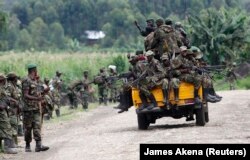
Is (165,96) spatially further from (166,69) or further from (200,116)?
(200,116)

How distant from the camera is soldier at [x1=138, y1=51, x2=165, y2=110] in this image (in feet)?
65.9

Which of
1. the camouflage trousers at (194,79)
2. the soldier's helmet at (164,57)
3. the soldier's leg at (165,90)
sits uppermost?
the soldier's helmet at (164,57)

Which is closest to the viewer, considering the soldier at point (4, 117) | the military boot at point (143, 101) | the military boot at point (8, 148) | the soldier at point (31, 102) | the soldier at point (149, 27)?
the soldier at point (31, 102)

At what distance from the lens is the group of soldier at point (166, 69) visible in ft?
65.6

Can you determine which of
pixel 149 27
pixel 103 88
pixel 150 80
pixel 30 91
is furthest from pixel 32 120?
pixel 103 88

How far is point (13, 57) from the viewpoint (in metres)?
53.3

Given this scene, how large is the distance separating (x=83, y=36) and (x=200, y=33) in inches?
2535

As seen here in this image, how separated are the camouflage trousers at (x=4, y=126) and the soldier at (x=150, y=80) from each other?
3.44m

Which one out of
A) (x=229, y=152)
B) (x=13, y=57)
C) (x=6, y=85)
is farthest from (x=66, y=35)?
(x=229, y=152)

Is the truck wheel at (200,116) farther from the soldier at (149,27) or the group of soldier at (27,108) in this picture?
the group of soldier at (27,108)

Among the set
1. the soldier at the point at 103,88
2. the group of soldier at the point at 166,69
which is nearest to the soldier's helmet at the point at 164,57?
the group of soldier at the point at 166,69

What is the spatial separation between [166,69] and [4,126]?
13.9ft

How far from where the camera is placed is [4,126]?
1892 cm

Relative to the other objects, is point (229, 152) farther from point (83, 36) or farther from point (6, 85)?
point (83, 36)
